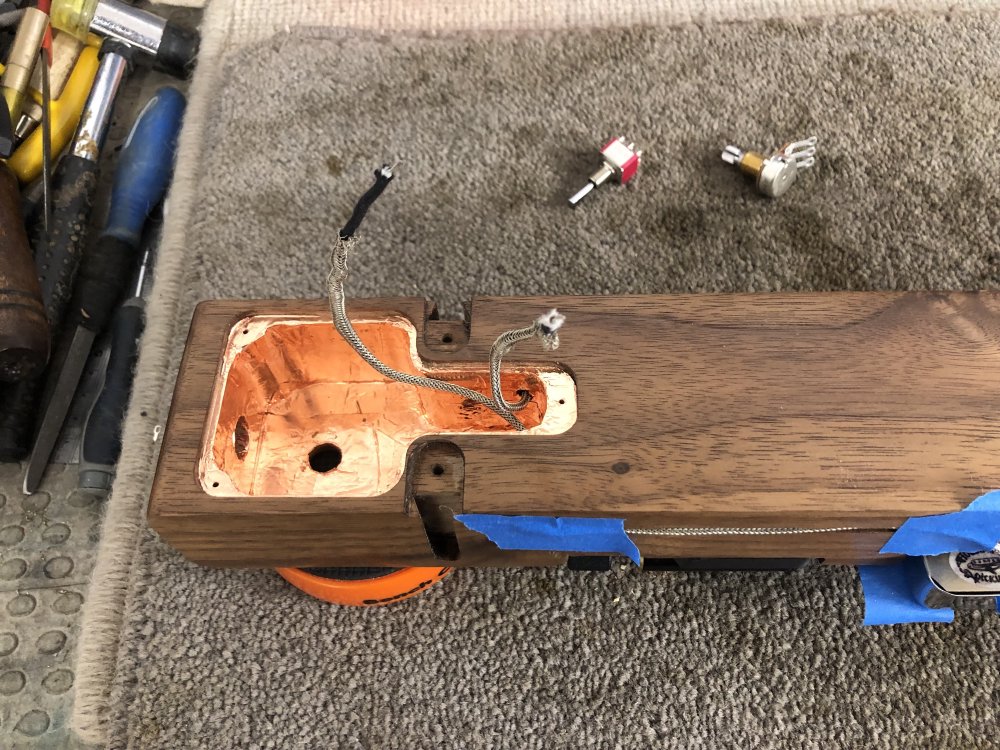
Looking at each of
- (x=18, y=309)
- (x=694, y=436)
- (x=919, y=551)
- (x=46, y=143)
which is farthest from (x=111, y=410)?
(x=919, y=551)

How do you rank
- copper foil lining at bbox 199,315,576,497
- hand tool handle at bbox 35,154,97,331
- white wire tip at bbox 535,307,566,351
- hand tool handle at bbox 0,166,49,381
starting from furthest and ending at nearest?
hand tool handle at bbox 35,154,97,331, hand tool handle at bbox 0,166,49,381, copper foil lining at bbox 199,315,576,497, white wire tip at bbox 535,307,566,351

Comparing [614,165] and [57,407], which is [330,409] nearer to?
[57,407]

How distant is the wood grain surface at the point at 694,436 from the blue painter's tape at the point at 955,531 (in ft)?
0.03

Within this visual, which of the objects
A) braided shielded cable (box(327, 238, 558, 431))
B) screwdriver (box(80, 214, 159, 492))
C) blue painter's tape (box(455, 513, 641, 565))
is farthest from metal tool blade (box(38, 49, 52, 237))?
blue painter's tape (box(455, 513, 641, 565))

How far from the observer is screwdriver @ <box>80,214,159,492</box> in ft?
2.95

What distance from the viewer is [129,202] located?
3.30 ft

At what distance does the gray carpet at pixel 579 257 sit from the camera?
749 mm

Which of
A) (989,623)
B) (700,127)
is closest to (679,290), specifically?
(700,127)

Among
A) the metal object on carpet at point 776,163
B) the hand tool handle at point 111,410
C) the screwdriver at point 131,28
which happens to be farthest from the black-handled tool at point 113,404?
the metal object on carpet at point 776,163

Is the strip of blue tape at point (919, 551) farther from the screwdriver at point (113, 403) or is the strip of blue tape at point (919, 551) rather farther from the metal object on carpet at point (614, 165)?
the screwdriver at point (113, 403)

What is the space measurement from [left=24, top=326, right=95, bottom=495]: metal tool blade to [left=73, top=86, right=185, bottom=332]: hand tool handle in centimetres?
3

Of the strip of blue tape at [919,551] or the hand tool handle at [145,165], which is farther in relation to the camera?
the hand tool handle at [145,165]

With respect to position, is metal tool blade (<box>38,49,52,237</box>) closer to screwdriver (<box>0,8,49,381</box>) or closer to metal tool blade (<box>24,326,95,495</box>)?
screwdriver (<box>0,8,49,381</box>)

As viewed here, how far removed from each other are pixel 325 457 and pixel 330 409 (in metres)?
0.05
